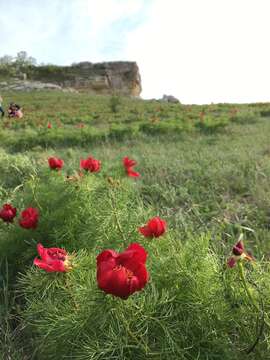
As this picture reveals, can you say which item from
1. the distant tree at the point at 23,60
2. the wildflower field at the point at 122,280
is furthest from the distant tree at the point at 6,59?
the wildflower field at the point at 122,280

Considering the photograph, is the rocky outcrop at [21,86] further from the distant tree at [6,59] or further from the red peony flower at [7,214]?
the red peony flower at [7,214]

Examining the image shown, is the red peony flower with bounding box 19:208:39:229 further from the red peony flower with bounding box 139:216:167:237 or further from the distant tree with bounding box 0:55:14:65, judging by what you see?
the distant tree with bounding box 0:55:14:65

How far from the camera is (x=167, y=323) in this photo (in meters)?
1.22

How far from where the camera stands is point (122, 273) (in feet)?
3.27

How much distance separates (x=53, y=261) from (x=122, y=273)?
1.08 ft

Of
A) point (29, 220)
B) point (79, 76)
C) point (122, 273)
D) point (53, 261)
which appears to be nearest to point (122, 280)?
point (122, 273)

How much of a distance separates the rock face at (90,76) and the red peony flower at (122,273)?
4159cm

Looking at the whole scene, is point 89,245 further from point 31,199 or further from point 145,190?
point 145,190

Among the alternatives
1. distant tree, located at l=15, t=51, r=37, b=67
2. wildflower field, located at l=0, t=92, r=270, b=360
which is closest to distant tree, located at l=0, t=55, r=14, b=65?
distant tree, located at l=15, t=51, r=37, b=67

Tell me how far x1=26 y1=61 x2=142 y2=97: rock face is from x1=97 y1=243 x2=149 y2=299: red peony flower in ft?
136

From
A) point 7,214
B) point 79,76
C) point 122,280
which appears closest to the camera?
point 122,280

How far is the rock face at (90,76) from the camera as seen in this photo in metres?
43.9

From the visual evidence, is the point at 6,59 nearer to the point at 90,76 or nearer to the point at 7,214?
the point at 90,76

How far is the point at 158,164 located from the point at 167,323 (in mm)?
3863
